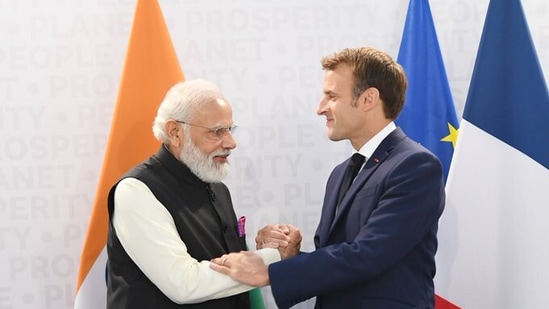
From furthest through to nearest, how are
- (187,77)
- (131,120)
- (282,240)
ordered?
1. (187,77)
2. (131,120)
3. (282,240)

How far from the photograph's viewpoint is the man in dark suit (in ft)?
6.75

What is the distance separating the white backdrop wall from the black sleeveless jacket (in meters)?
0.85

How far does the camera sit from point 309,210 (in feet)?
10.6

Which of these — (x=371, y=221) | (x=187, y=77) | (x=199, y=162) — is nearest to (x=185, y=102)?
(x=199, y=162)

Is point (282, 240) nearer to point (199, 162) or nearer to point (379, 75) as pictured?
point (199, 162)

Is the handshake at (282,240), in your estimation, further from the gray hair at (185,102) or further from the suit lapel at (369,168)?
the gray hair at (185,102)

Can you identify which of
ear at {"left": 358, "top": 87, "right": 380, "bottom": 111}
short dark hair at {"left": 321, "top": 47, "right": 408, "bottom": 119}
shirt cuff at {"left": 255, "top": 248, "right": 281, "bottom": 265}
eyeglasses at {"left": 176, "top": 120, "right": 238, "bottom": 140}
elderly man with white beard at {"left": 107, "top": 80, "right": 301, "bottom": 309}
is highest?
short dark hair at {"left": 321, "top": 47, "right": 408, "bottom": 119}

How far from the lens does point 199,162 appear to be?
2.35 meters

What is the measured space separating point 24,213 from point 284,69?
1470 millimetres

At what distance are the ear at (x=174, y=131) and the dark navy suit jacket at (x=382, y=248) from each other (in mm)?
575

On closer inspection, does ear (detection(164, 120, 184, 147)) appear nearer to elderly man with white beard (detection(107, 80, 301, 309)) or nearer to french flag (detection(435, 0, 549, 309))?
elderly man with white beard (detection(107, 80, 301, 309))

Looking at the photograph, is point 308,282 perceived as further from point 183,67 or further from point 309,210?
point 183,67

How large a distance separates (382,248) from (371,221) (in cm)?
9

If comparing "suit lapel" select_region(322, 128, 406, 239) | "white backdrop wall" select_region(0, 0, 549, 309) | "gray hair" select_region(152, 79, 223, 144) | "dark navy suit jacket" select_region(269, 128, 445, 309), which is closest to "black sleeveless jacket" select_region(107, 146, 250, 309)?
"gray hair" select_region(152, 79, 223, 144)
